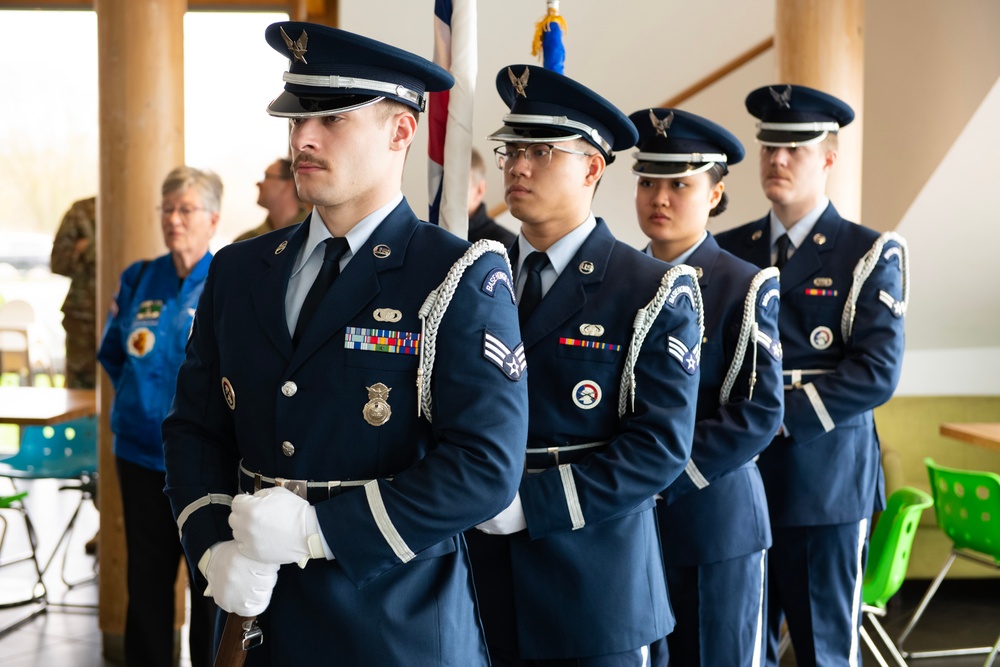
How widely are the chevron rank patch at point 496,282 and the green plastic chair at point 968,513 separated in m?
2.80

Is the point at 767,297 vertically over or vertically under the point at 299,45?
under

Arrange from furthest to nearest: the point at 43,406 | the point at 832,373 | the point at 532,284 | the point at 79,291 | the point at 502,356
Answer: the point at 79,291, the point at 43,406, the point at 832,373, the point at 532,284, the point at 502,356

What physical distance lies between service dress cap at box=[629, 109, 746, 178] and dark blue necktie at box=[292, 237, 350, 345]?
47.6 inches

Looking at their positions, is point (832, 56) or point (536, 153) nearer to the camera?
point (536, 153)

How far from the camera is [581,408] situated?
201cm

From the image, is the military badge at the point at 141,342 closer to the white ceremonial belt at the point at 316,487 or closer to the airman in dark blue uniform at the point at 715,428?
the airman in dark blue uniform at the point at 715,428

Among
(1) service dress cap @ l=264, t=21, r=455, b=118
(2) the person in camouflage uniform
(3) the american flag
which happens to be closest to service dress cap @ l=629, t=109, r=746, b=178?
(3) the american flag

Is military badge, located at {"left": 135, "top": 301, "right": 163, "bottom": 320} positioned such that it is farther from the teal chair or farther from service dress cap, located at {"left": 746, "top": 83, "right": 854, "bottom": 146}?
service dress cap, located at {"left": 746, "top": 83, "right": 854, "bottom": 146}

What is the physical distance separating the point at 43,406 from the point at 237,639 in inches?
124

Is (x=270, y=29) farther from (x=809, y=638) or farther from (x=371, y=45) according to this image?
(x=809, y=638)

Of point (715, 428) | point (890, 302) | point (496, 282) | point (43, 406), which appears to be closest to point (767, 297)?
point (715, 428)

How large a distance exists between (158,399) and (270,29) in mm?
1815

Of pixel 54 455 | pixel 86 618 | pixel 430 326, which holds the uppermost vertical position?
pixel 430 326

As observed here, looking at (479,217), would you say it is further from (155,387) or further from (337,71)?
(337,71)
